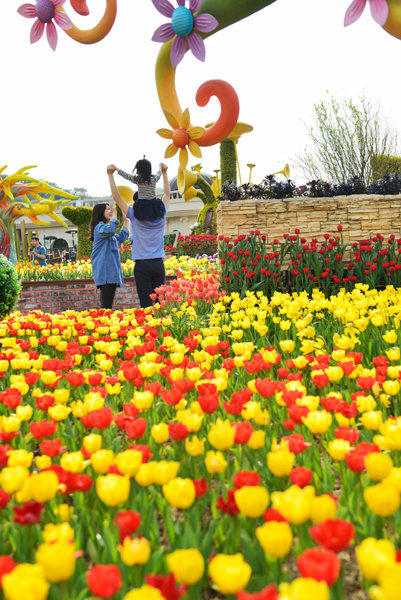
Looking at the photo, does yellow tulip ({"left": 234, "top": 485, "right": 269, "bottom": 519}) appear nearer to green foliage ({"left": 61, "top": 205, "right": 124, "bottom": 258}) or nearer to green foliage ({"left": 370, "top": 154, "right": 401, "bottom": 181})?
green foliage ({"left": 61, "top": 205, "right": 124, "bottom": 258})

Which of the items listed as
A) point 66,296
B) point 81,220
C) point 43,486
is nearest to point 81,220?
point 81,220

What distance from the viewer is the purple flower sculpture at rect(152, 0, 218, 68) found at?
4.12 metres

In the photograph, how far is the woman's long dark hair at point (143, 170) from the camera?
5141mm

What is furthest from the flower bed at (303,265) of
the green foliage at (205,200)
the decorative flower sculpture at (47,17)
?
the green foliage at (205,200)

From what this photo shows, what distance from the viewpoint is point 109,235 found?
5.72 metres

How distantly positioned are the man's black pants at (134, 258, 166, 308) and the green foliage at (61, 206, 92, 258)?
42.4ft

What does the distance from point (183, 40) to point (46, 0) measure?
1.54m

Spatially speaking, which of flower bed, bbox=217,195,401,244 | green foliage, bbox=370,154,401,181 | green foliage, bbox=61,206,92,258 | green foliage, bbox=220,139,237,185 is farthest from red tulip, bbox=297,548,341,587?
green foliage, bbox=370,154,401,181

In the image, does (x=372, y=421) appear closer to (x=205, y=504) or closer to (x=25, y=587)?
(x=205, y=504)

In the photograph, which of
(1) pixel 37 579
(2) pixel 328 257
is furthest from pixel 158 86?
(1) pixel 37 579

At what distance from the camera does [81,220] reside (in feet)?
59.5

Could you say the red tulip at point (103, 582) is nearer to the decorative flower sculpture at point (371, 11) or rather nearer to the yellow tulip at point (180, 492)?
the yellow tulip at point (180, 492)

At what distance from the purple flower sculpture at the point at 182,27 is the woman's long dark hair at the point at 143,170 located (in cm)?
110

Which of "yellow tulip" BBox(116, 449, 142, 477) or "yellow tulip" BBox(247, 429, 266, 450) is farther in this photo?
"yellow tulip" BBox(247, 429, 266, 450)
